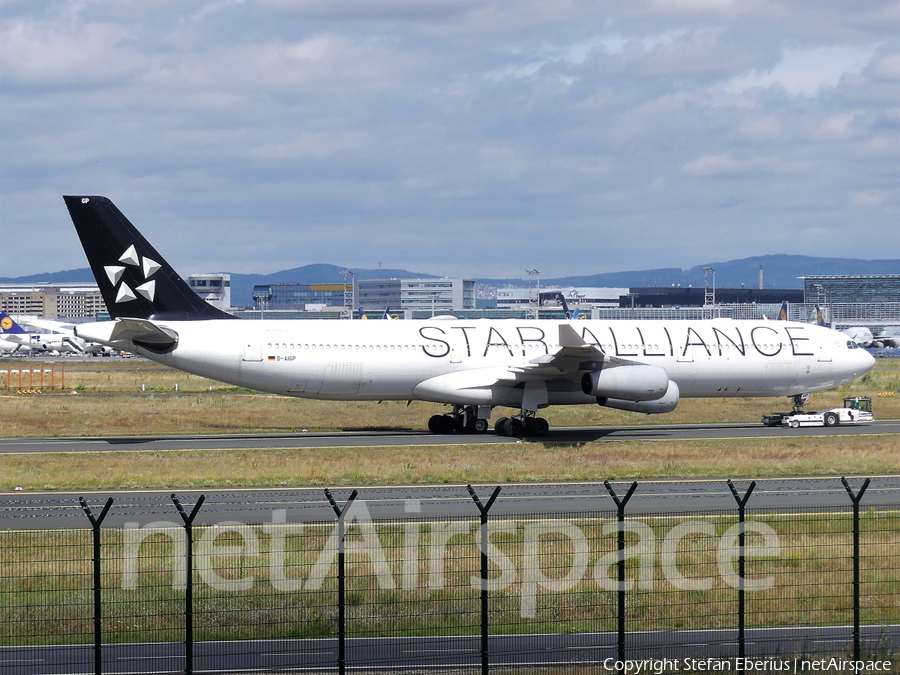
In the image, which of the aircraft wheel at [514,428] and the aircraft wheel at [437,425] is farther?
the aircraft wheel at [437,425]

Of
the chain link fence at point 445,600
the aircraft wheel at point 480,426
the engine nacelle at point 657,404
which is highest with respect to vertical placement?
the engine nacelle at point 657,404

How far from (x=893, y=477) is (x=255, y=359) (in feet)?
70.8

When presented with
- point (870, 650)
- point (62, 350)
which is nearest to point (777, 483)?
point (870, 650)

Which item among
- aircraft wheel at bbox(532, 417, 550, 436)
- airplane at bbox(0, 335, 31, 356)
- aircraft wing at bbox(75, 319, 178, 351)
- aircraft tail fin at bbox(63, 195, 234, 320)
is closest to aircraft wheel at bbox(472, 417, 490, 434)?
aircraft wheel at bbox(532, 417, 550, 436)

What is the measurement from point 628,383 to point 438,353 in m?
7.37

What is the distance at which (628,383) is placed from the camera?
39625 millimetres

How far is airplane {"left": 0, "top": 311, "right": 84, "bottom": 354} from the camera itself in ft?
422

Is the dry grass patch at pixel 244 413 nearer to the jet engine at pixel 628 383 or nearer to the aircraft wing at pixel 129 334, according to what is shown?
the aircraft wing at pixel 129 334

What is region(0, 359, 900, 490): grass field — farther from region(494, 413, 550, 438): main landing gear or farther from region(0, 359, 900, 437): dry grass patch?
region(494, 413, 550, 438): main landing gear

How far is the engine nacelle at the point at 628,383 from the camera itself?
130 ft

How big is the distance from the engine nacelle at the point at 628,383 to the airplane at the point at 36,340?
326 ft

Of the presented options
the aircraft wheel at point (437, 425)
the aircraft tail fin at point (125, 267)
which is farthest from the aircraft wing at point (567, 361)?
the aircraft tail fin at point (125, 267)

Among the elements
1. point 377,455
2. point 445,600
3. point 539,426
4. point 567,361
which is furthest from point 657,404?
point 445,600

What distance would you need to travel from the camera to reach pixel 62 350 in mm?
133500
